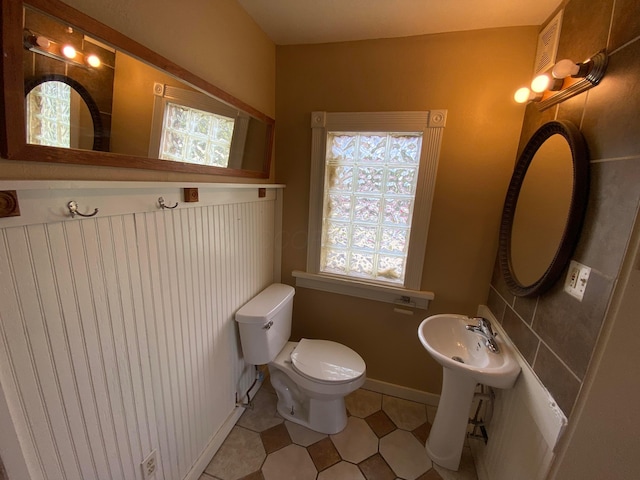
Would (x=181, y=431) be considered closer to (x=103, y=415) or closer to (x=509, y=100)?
(x=103, y=415)

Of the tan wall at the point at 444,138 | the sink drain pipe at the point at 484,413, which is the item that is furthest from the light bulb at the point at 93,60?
the sink drain pipe at the point at 484,413

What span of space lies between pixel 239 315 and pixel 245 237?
17.5 inches

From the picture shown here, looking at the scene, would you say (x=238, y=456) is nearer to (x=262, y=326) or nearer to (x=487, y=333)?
(x=262, y=326)

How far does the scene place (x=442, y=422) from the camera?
136 cm

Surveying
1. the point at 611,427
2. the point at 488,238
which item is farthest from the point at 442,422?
the point at 488,238

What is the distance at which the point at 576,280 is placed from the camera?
83 centimetres

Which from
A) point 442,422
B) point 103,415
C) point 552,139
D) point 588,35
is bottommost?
point 442,422

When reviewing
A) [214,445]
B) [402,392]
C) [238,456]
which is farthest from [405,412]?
[214,445]

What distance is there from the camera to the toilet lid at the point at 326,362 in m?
1.40

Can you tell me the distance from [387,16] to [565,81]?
0.85 meters

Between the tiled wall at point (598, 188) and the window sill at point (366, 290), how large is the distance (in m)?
0.62

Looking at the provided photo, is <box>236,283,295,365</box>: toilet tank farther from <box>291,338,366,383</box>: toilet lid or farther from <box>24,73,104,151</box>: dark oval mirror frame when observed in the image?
<box>24,73,104,151</box>: dark oval mirror frame

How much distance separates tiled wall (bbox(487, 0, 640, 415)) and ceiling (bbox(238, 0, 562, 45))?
0.76 feet

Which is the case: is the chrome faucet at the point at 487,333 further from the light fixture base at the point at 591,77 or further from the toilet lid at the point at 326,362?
the light fixture base at the point at 591,77
